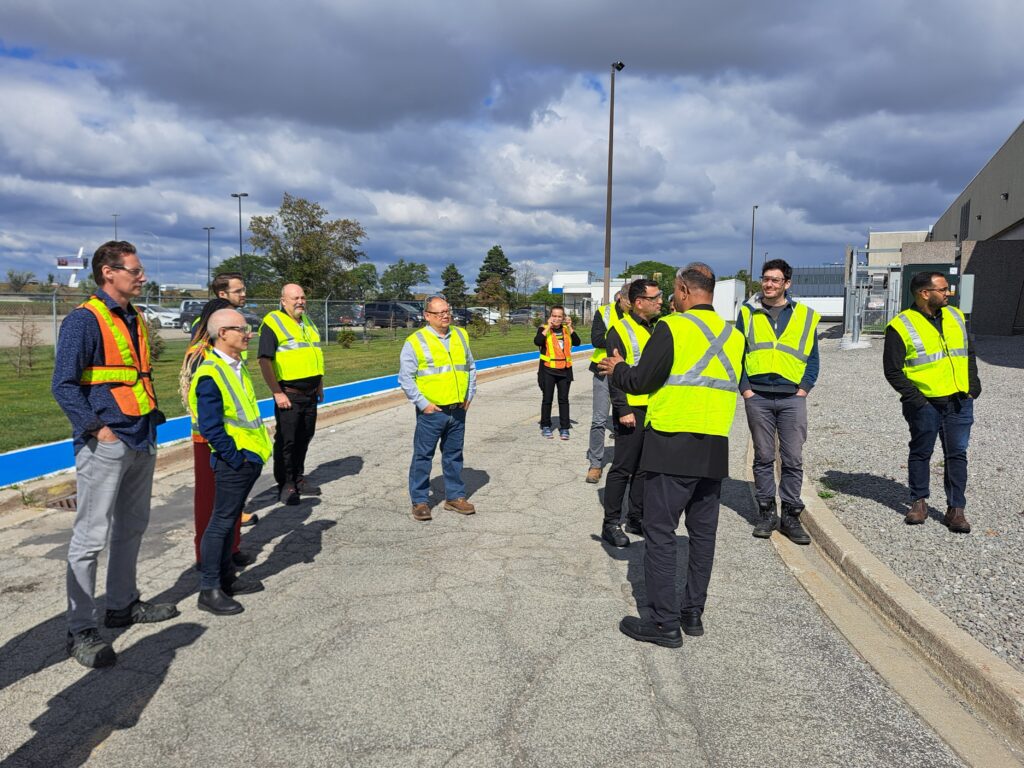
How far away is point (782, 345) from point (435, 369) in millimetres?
2688

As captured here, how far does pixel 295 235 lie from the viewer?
28.7 m

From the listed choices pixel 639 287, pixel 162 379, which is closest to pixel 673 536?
pixel 639 287

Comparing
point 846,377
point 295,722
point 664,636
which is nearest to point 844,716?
point 664,636

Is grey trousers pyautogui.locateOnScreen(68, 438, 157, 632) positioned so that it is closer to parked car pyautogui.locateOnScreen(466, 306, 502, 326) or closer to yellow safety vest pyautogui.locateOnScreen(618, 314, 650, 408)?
yellow safety vest pyautogui.locateOnScreen(618, 314, 650, 408)

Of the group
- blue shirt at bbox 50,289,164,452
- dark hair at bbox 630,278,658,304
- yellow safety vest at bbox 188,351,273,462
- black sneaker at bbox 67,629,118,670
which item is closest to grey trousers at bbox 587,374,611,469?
dark hair at bbox 630,278,658,304

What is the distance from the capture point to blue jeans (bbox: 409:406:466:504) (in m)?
6.04

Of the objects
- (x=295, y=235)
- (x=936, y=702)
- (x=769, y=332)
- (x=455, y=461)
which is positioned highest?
(x=295, y=235)

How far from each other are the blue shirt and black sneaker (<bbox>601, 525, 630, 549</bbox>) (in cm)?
321

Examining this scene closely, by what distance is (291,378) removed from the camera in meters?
6.41

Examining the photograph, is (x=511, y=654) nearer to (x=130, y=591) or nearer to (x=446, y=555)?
(x=446, y=555)

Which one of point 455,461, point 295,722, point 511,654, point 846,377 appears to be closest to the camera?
point 295,722

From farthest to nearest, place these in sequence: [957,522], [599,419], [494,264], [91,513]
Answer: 1. [494,264]
2. [599,419]
3. [957,522]
4. [91,513]

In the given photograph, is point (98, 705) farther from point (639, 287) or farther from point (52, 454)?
point (52, 454)

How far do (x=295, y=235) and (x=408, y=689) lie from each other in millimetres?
27497
